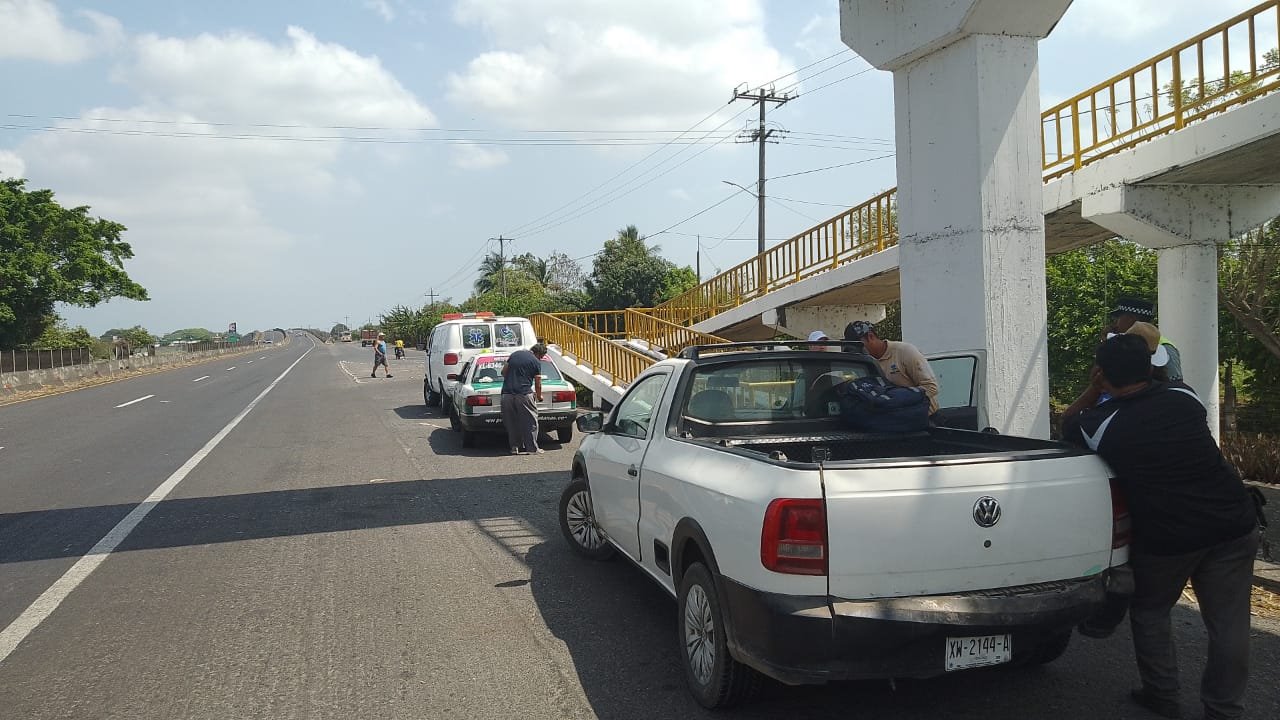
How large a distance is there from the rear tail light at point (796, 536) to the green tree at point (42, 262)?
52.0m

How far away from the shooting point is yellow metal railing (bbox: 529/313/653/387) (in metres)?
15.6

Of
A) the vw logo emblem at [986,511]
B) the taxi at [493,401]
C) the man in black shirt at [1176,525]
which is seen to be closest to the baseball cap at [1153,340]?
the man in black shirt at [1176,525]

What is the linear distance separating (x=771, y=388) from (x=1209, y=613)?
2.37m

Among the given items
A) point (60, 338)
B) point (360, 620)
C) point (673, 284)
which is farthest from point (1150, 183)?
point (60, 338)

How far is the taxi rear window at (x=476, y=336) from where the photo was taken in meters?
18.1

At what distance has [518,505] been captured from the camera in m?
8.53

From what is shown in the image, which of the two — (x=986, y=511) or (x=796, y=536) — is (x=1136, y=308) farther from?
(x=796, y=536)

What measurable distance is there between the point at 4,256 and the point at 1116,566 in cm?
5433

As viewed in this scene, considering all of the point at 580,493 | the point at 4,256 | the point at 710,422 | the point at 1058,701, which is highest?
the point at 4,256

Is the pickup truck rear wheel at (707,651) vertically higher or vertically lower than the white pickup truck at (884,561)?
lower

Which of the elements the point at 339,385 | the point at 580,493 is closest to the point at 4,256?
the point at 339,385

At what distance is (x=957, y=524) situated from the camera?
3324 millimetres

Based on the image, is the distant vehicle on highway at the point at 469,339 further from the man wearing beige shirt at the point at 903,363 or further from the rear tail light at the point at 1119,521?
the rear tail light at the point at 1119,521

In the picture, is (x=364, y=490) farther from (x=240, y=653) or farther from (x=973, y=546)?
(x=973, y=546)
